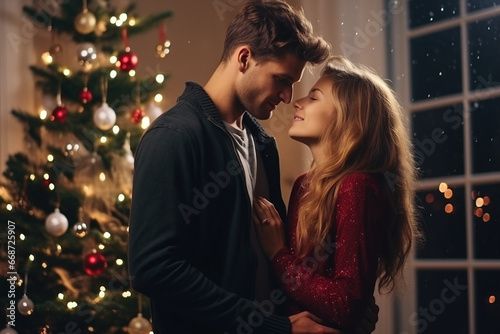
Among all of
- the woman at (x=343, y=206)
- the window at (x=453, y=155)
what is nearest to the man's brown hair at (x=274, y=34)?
the woman at (x=343, y=206)

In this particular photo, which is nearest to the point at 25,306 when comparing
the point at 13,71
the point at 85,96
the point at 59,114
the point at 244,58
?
the point at 59,114

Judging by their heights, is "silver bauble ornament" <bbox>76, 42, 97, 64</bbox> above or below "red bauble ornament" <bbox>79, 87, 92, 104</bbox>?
above

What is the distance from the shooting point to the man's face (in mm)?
1975

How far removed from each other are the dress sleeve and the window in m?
1.15

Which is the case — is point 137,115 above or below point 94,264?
above

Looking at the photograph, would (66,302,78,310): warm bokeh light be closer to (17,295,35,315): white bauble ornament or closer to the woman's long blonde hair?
(17,295,35,315): white bauble ornament

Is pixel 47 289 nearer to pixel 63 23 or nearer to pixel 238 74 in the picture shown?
pixel 63 23

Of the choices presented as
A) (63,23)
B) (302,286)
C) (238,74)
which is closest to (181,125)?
(238,74)

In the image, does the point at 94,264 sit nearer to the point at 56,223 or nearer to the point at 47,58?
the point at 56,223

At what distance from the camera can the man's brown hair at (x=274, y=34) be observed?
1964 mm

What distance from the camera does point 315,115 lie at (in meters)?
2.02

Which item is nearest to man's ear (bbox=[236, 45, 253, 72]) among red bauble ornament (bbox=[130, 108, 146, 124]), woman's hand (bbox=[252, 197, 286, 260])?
woman's hand (bbox=[252, 197, 286, 260])

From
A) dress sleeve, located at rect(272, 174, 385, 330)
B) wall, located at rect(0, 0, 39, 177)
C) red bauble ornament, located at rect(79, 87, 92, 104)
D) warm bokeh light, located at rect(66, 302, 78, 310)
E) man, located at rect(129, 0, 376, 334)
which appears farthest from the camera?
wall, located at rect(0, 0, 39, 177)

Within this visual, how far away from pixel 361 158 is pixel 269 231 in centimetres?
31
